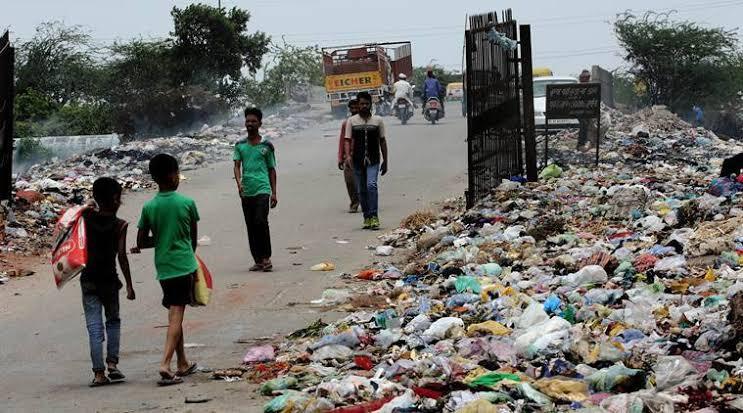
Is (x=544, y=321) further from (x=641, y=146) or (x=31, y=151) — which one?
(x=31, y=151)

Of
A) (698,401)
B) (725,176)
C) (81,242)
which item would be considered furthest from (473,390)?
(725,176)

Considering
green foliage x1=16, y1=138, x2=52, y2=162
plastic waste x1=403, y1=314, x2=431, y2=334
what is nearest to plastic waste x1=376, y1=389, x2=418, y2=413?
plastic waste x1=403, y1=314, x2=431, y2=334

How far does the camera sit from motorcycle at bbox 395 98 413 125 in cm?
3306

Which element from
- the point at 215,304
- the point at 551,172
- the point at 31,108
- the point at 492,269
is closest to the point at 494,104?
the point at 551,172

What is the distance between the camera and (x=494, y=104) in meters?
15.2

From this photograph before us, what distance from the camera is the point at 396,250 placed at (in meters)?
13.3

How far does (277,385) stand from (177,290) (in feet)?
3.84

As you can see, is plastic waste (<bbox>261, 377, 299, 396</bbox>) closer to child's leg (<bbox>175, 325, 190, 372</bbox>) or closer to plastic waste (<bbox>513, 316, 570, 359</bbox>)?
child's leg (<bbox>175, 325, 190, 372</bbox>)

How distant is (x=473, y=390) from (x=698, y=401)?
1.11 meters

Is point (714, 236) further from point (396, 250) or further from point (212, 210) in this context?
point (212, 210)

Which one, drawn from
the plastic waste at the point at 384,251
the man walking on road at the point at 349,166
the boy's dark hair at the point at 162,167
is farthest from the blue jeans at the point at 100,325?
the man walking on road at the point at 349,166

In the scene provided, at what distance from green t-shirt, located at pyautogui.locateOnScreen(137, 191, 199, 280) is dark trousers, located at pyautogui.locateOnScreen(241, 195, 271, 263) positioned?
14.0ft

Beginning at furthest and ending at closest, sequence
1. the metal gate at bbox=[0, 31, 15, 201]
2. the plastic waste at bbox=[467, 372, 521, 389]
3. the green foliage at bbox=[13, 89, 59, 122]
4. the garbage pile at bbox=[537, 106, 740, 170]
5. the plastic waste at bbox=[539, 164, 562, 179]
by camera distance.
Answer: the green foliage at bbox=[13, 89, 59, 122] < the garbage pile at bbox=[537, 106, 740, 170] < the plastic waste at bbox=[539, 164, 562, 179] < the metal gate at bbox=[0, 31, 15, 201] < the plastic waste at bbox=[467, 372, 521, 389]

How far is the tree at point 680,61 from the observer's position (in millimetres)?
42250
